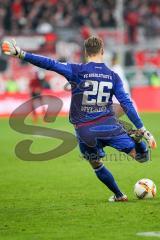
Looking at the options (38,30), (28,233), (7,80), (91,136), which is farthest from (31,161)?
(38,30)

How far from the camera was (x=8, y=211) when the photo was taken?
36.8 feet

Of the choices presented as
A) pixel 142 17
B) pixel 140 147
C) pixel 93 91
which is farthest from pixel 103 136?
pixel 142 17

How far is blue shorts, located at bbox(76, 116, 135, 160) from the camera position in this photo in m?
11.4

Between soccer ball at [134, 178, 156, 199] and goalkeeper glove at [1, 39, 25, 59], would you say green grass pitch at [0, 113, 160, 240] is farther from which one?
goalkeeper glove at [1, 39, 25, 59]

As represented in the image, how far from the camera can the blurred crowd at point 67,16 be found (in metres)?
37.0

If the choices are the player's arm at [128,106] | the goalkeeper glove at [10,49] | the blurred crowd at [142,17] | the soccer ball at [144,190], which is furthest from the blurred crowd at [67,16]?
the goalkeeper glove at [10,49]

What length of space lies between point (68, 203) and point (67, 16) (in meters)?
26.6

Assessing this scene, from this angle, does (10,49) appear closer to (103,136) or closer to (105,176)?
(103,136)

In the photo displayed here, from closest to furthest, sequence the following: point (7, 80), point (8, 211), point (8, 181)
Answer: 1. point (8, 211)
2. point (8, 181)
3. point (7, 80)

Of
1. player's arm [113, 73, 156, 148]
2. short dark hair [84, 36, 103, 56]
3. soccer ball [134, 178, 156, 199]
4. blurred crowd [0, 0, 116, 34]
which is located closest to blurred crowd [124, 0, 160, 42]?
blurred crowd [0, 0, 116, 34]

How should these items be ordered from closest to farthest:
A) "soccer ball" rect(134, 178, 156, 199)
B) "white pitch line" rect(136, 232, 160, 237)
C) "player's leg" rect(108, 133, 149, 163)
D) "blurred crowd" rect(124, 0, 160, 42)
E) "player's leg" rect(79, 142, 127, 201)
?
"white pitch line" rect(136, 232, 160, 237)
"player's leg" rect(108, 133, 149, 163)
"player's leg" rect(79, 142, 127, 201)
"soccer ball" rect(134, 178, 156, 199)
"blurred crowd" rect(124, 0, 160, 42)

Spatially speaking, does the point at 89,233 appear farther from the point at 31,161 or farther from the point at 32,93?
the point at 32,93

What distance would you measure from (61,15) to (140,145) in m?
27.0

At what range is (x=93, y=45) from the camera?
1109 centimetres
